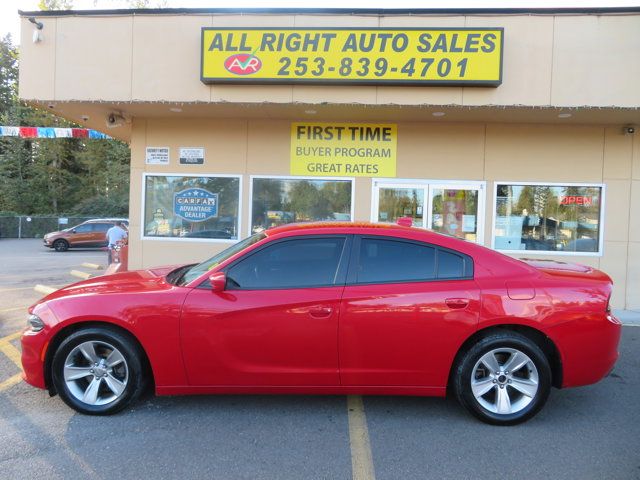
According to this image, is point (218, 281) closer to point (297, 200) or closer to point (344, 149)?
point (297, 200)

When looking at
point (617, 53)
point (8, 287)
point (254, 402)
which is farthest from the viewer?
point (8, 287)

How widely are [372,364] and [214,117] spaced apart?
6.73 meters

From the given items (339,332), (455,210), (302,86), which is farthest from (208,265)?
(455,210)

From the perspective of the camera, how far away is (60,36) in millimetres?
8031

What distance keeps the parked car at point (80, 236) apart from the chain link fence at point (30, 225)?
982cm

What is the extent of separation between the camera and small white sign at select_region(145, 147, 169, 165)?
9188 millimetres

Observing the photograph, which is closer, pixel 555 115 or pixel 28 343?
pixel 28 343

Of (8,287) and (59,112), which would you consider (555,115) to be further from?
(8,287)

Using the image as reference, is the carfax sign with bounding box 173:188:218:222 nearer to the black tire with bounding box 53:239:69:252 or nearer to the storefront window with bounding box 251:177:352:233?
the storefront window with bounding box 251:177:352:233

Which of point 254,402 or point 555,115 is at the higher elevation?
point 555,115

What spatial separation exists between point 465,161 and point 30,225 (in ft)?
103

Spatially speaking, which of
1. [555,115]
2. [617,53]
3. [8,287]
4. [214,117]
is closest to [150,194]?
[214,117]

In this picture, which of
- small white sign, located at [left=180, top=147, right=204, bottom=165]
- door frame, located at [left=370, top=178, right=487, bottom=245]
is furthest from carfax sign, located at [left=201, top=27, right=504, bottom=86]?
door frame, located at [left=370, top=178, right=487, bottom=245]

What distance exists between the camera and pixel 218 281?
12.1 feet
